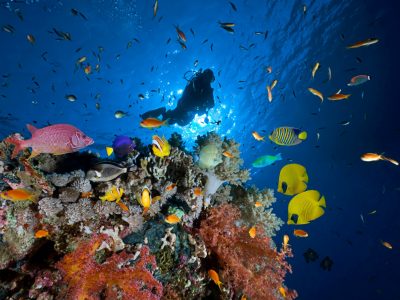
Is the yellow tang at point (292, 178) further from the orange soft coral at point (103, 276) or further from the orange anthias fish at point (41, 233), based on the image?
the orange anthias fish at point (41, 233)

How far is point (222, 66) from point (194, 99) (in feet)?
27.3

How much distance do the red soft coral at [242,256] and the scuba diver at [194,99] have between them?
36.0ft

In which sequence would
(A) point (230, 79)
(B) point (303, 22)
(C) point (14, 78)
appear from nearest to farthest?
1. (B) point (303, 22)
2. (C) point (14, 78)
3. (A) point (230, 79)

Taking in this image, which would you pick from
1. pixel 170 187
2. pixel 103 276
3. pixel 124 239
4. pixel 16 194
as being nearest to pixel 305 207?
pixel 170 187

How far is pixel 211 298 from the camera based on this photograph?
4.12 metres

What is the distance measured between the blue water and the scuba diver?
1686mm

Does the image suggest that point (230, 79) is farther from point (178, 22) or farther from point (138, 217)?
point (138, 217)

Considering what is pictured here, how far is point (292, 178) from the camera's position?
3.69 metres

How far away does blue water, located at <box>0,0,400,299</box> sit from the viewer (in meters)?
16.3

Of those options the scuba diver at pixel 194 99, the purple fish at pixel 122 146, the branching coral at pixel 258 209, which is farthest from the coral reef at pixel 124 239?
the scuba diver at pixel 194 99

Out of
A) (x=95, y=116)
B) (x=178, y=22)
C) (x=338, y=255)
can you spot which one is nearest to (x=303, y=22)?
(x=178, y=22)

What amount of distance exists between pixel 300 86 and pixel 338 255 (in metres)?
82.3

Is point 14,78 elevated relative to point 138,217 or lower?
elevated

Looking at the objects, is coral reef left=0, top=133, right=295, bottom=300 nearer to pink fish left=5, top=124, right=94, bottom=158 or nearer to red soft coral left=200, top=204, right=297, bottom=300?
red soft coral left=200, top=204, right=297, bottom=300
